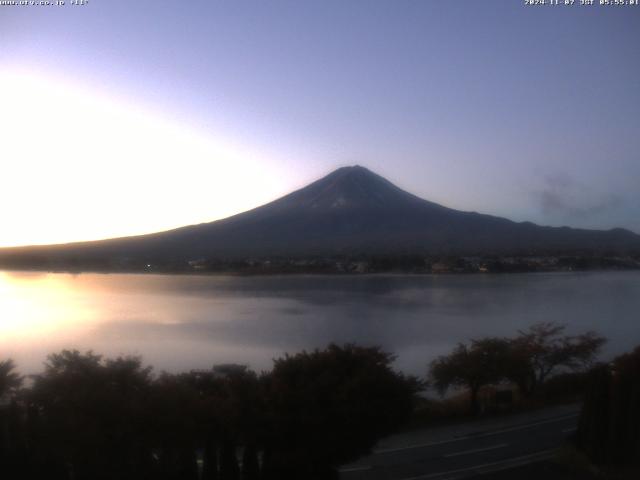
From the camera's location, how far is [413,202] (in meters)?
63.1

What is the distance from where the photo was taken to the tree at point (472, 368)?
1148 cm

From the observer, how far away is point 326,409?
7.01 m

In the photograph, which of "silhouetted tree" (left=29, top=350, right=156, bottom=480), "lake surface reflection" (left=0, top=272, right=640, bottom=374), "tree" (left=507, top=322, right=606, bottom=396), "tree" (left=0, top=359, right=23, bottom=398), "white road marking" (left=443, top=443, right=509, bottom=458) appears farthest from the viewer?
"lake surface reflection" (left=0, top=272, right=640, bottom=374)

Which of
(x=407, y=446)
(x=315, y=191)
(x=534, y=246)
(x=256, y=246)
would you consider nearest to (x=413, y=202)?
(x=315, y=191)

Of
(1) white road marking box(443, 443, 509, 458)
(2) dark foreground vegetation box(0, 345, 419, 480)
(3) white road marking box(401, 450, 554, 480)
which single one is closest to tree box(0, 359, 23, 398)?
(2) dark foreground vegetation box(0, 345, 419, 480)

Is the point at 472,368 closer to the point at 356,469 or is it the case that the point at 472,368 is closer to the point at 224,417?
the point at 356,469

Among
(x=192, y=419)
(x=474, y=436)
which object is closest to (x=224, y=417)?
(x=192, y=419)

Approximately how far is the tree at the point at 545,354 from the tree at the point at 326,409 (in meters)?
4.86

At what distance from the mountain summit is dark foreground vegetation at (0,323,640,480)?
77.3 feet

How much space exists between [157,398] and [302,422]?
53.9 inches

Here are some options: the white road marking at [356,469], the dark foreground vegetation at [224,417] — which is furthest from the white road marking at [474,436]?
the dark foreground vegetation at [224,417]

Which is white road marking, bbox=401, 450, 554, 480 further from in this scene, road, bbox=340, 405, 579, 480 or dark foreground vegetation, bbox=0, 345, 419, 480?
dark foreground vegetation, bbox=0, 345, 419, 480

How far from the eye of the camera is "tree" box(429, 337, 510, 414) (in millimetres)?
11477

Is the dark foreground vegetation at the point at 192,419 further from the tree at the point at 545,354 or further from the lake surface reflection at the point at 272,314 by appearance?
the tree at the point at 545,354
